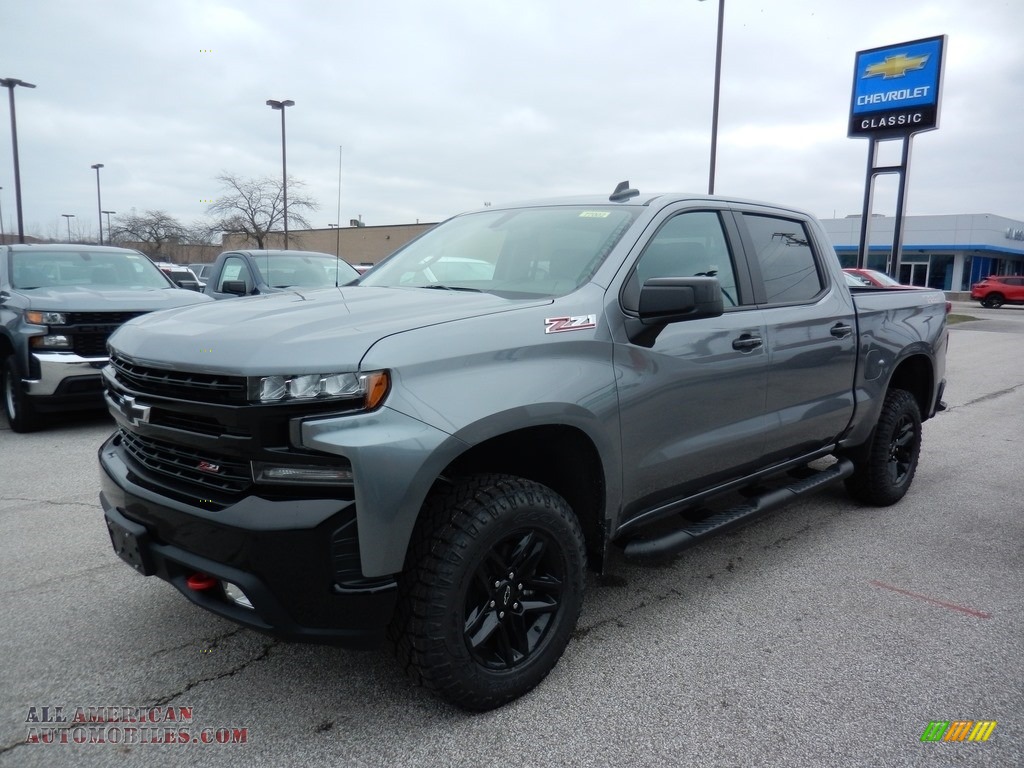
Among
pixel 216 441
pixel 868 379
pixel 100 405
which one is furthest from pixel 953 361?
pixel 216 441

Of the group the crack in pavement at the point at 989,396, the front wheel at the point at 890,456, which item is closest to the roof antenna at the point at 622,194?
the front wheel at the point at 890,456

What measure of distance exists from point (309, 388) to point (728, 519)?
220 centimetres

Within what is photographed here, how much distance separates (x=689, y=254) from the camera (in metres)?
3.50

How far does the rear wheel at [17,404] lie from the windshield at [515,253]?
4.55 meters

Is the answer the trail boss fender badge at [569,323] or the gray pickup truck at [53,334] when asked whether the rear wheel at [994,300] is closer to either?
the gray pickup truck at [53,334]

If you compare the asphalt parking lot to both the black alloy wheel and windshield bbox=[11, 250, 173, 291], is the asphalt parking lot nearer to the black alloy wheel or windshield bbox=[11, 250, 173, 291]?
the black alloy wheel

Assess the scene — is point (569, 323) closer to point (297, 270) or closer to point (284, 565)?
point (284, 565)

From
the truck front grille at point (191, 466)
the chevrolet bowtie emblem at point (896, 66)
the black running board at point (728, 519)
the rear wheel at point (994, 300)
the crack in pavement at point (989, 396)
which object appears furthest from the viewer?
the rear wheel at point (994, 300)

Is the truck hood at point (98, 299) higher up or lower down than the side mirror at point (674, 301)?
lower down

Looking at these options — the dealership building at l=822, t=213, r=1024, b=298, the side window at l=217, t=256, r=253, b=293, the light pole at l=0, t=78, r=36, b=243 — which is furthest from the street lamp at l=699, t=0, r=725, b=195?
the dealership building at l=822, t=213, r=1024, b=298

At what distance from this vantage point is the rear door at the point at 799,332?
3.80 m

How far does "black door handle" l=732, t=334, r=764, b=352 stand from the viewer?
348 centimetres

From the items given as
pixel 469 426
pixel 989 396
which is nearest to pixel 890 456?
pixel 469 426

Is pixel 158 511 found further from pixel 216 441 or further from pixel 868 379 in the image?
pixel 868 379
